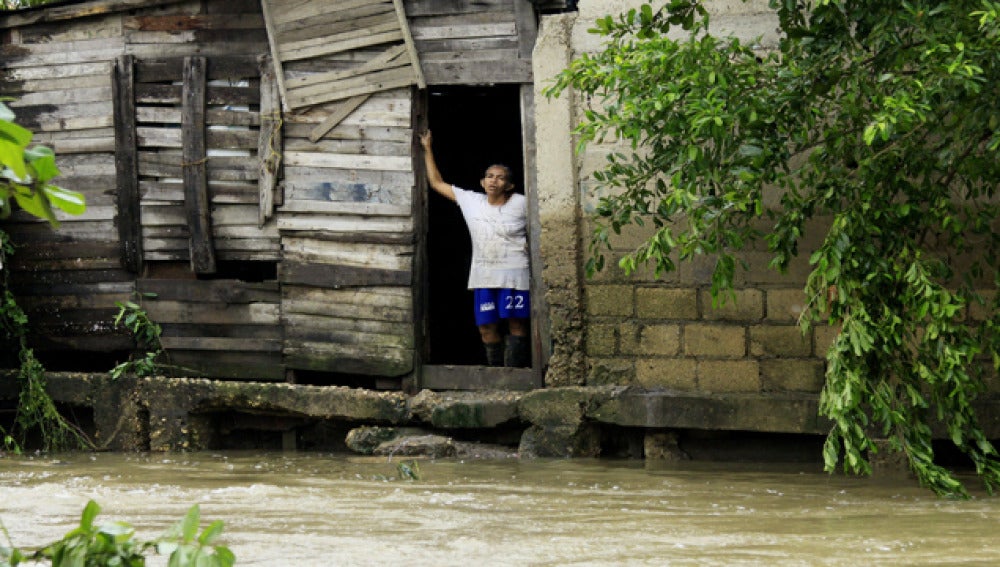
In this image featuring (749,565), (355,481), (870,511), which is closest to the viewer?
(749,565)

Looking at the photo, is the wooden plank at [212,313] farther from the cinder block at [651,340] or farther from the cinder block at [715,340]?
the cinder block at [715,340]

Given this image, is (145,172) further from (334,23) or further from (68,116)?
(334,23)

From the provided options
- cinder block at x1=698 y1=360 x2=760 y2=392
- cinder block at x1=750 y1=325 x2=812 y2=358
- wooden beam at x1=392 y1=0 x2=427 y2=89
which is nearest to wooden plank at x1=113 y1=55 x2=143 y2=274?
wooden beam at x1=392 y1=0 x2=427 y2=89

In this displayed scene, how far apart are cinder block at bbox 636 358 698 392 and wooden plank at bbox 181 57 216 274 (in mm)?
3442

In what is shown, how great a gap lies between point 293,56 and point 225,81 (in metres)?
0.61

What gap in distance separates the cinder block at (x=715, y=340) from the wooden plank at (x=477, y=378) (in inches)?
48.3

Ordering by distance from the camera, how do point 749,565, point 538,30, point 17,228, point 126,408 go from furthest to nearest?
point 17,228
point 126,408
point 538,30
point 749,565

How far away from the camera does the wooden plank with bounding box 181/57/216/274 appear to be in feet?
32.0

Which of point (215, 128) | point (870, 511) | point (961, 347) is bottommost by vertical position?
point (870, 511)

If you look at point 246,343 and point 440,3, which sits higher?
point 440,3

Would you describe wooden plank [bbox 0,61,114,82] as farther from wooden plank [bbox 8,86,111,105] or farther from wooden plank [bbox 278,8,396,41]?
wooden plank [bbox 278,8,396,41]

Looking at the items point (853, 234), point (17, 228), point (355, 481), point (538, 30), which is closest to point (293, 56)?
point (538, 30)

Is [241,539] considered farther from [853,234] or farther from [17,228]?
[17,228]

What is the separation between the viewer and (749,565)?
4.87 meters
